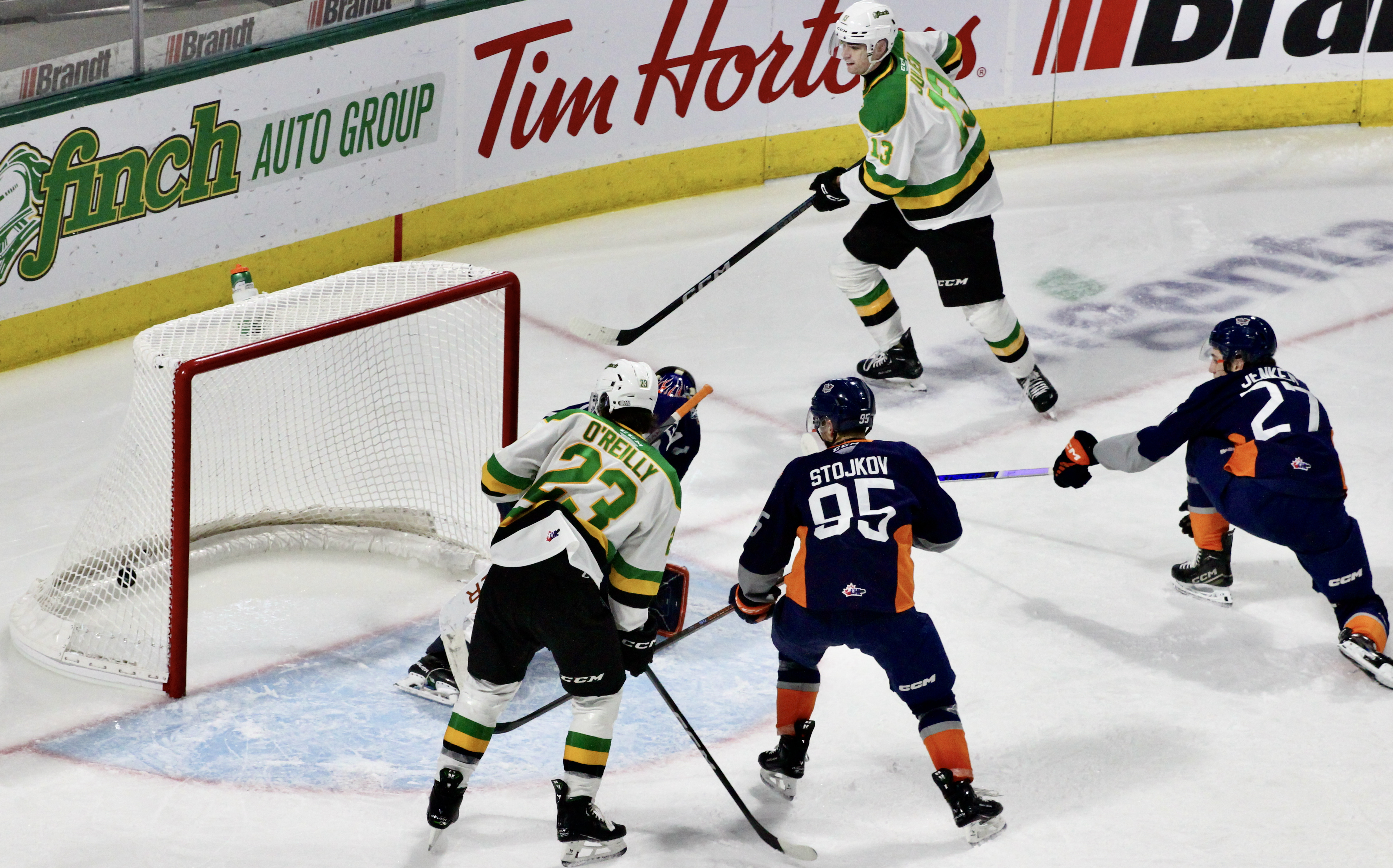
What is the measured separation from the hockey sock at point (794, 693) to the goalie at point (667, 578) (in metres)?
0.41

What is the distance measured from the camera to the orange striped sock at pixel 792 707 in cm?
361

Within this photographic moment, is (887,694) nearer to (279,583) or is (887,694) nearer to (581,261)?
(279,583)

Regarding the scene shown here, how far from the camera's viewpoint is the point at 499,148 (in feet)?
21.8

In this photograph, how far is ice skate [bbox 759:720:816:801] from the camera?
3617 mm

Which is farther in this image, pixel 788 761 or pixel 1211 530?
pixel 1211 530

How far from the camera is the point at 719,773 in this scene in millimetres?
3469

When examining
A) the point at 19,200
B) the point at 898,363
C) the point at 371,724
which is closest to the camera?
the point at 371,724

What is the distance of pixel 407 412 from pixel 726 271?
213cm

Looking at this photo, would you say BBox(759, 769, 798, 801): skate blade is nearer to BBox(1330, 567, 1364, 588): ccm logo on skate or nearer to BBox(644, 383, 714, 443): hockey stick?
BBox(644, 383, 714, 443): hockey stick

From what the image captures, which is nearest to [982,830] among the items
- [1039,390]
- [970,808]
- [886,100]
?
[970,808]

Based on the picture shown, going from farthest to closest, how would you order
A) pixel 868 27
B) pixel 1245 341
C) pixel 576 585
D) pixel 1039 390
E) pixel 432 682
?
pixel 1039 390 → pixel 868 27 → pixel 1245 341 → pixel 432 682 → pixel 576 585

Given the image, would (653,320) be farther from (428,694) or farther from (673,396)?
(428,694)

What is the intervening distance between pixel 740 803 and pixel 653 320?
236 cm

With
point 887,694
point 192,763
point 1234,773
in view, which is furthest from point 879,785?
point 192,763
